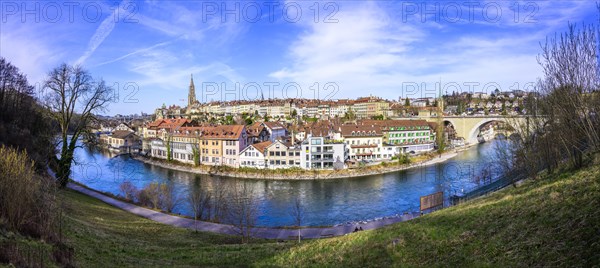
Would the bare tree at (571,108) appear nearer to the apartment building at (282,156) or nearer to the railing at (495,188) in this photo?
the railing at (495,188)

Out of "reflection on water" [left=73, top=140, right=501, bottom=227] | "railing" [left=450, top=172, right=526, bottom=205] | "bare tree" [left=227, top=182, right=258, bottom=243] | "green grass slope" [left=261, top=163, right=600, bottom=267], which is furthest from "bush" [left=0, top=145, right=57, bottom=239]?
"railing" [left=450, top=172, right=526, bottom=205]

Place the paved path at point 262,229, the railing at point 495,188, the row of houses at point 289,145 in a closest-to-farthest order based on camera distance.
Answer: the paved path at point 262,229
the railing at point 495,188
the row of houses at point 289,145

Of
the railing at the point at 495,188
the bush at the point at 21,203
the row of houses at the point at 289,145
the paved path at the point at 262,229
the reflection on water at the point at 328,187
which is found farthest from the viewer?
the row of houses at the point at 289,145

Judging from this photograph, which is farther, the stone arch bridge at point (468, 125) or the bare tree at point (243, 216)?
the stone arch bridge at point (468, 125)

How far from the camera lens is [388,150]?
1548 inches

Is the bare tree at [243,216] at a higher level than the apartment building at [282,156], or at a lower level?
lower

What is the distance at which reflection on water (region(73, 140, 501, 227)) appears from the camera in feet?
63.8

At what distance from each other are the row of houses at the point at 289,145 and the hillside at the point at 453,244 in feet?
76.1

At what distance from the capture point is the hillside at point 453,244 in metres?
5.22

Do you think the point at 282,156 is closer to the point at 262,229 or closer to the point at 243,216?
the point at 243,216

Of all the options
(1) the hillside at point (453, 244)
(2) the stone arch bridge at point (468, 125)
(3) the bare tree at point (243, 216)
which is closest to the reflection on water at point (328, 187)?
(3) the bare tree at point (243, 216)

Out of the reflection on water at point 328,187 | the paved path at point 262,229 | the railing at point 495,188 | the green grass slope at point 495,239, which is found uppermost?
the green grass slope at point 495,239

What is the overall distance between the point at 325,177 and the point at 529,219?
967 inches

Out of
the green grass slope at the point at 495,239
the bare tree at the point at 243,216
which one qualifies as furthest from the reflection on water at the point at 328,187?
the green grass slope at the point at 495,239
